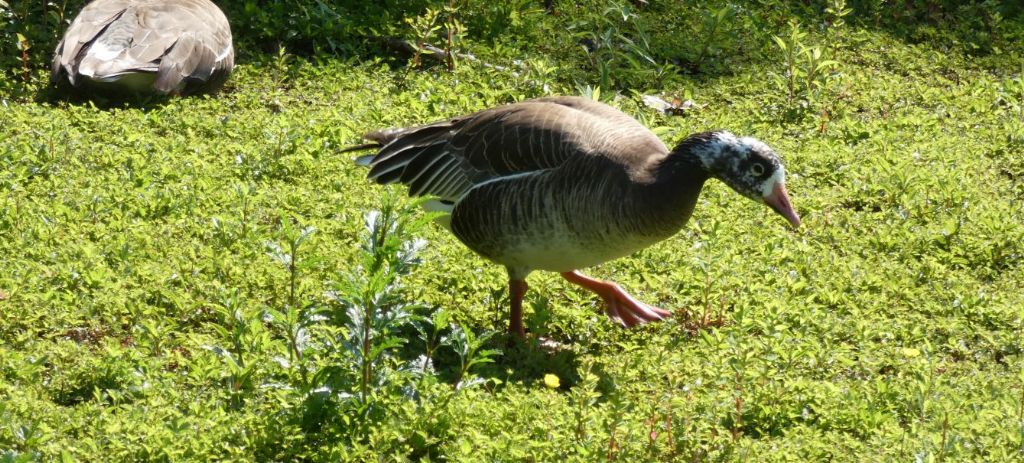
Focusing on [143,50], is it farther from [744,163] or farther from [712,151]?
[744,163]

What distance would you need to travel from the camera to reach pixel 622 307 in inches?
255

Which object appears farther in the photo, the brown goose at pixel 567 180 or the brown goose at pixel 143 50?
the brown goose at pixel 143 50

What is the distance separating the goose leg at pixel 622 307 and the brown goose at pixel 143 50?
362 centimetres

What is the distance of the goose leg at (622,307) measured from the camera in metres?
6.46

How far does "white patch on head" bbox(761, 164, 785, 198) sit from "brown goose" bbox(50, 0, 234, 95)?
454 centimetres

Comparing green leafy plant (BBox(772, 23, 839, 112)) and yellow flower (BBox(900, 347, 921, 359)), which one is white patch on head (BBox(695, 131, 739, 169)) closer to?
yellow flower (BBox(900, 347, 921, 359))

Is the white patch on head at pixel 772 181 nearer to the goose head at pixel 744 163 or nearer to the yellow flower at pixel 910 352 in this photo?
the goose head at pixel 744 163

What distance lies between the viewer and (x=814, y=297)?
6.71 metres

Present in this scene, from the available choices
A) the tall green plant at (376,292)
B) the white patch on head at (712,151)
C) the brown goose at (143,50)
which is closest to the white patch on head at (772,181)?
the white patch on head at (712,151)

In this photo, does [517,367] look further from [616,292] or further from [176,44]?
[176,44]

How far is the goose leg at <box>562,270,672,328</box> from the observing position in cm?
646

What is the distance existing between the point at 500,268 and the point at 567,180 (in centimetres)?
123

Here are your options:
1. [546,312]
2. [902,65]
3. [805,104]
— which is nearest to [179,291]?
[546,312]

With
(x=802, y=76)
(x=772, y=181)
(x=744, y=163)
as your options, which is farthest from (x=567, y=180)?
(x=802, y=76)
